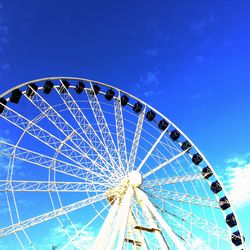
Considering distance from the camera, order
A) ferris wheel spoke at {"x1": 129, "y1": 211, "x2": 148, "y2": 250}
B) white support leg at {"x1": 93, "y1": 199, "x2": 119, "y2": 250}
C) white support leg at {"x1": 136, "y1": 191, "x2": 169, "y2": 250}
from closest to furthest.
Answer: white support leg at {"x1": 93, "y1": 199, "x2": 119, "y2": 250} < white support leg at {"x1": 136, "y1": 191, "x2": 169, "y2": 250} < ferris wheel spoke at {"x1": 129, "y1": 211, "x2": 148, "y2": 250}

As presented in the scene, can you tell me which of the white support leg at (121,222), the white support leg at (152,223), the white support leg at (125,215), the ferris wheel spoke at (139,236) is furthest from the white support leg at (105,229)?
the white support leg at (152,223)

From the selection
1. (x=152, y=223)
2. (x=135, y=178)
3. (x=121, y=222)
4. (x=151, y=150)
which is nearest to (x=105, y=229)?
(x=121, y=222)

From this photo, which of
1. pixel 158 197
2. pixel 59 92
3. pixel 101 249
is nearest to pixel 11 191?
pixel 101 249

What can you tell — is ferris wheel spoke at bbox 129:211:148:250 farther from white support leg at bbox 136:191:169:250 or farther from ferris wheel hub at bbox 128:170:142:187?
ferris wheel hub at bbox 128:170:142:187

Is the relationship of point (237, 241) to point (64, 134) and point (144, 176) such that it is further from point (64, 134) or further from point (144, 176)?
point (64, 134)

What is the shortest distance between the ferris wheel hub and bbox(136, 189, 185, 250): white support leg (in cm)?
49

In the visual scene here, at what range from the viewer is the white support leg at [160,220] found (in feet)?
70.1

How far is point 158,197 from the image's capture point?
2641 centimetres

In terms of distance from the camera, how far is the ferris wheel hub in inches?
971

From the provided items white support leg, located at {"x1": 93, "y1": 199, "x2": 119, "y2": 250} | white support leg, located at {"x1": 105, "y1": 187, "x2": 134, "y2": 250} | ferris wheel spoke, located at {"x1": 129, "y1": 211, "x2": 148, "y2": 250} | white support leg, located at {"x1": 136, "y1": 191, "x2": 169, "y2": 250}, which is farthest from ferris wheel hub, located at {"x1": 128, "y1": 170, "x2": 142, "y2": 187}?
ferris wheel spoke, located at {"x1": 129, "y1": 211, "x2": 148, "y2": 250}

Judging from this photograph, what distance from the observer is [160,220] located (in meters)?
22.6

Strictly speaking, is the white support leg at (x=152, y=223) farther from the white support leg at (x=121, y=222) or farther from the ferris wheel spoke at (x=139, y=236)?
the ferris wheel spoke at (x=139, y=236)

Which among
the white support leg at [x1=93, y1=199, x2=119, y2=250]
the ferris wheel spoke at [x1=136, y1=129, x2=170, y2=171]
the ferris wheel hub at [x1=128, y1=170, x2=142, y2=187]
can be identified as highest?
the ferris wheel spoke at [x1=136, y1=129, x2=170, y2=171]

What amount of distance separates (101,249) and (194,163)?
517 inches
